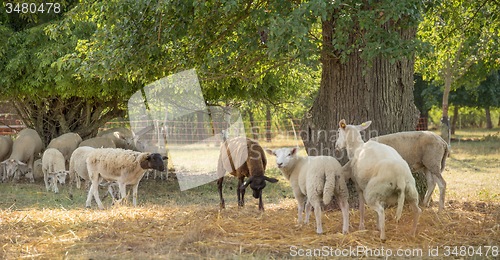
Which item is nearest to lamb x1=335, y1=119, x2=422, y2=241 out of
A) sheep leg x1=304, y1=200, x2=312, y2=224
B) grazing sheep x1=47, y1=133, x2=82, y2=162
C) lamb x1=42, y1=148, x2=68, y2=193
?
sheep leg x1=304, y1=200, x2=312, y2=224

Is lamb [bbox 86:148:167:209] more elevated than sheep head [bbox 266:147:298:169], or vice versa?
sheep head [bbox 266:147:298:169]

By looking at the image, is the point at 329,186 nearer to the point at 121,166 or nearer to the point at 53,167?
the point at 121,166

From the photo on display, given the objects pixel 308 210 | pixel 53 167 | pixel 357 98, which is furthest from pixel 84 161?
pixel 308 210

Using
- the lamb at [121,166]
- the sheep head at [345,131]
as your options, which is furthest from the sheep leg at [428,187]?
the lamb at [121,166]

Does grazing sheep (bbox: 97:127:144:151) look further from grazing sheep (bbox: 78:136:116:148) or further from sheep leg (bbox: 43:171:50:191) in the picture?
sheep leg (bbox: 43:171:50:191)

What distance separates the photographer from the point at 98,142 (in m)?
19.4

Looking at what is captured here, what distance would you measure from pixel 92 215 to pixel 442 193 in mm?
5504

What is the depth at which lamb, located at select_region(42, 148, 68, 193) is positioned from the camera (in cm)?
1723

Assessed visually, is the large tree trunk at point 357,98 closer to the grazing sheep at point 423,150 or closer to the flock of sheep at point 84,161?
the grazing sheep at point 423,150

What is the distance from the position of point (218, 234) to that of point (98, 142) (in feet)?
36.7

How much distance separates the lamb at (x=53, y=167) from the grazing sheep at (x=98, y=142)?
1.37 meters

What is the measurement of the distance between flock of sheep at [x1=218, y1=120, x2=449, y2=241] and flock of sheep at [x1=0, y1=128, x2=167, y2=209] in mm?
2178

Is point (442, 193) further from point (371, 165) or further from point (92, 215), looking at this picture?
point (92, 215)

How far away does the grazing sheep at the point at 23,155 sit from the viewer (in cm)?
1966
